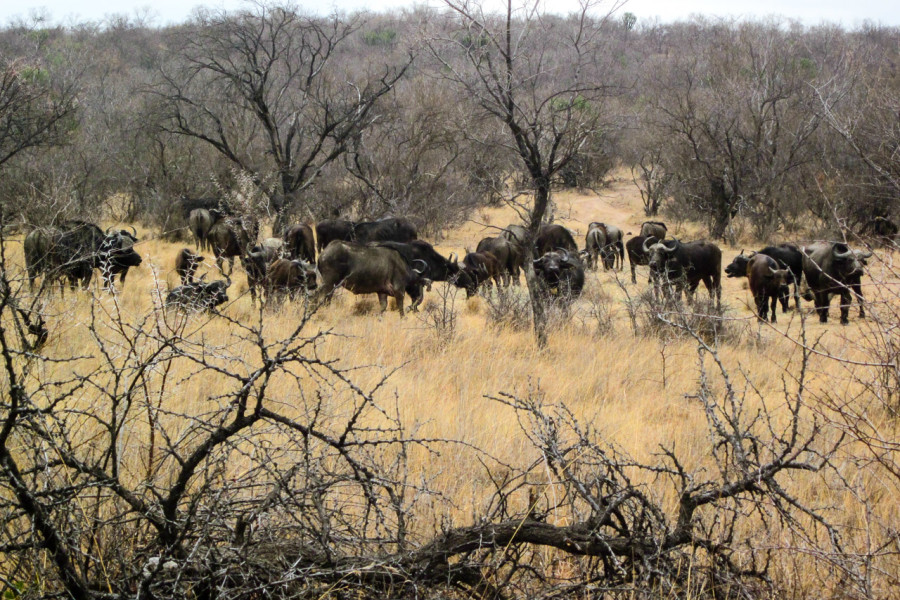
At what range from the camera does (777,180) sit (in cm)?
2586

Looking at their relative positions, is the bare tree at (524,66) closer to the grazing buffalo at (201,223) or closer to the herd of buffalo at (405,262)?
the herd of buffalo at (405,262)

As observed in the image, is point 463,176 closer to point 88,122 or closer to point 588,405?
point 88,122

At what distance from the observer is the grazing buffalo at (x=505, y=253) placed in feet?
56.9

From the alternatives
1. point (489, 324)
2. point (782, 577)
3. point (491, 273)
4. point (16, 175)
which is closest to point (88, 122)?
point (16, 175)

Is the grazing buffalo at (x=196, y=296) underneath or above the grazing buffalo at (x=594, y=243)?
above

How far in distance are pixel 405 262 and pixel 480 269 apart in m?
2.58

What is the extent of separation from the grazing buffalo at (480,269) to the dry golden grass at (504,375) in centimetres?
156

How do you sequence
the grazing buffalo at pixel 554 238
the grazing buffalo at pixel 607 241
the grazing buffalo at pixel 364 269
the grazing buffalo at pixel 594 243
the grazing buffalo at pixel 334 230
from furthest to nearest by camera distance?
the grazing buffalo at pixel 594 243
the grazing buffalo at pixel 607 241
the grazing buffalo at pixel 554 238
the grazing buffalo at pixel 334 230
the grazing buffalo at pixel 364 269

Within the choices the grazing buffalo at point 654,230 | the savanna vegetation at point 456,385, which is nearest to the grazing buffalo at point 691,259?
the savanna vegetation at point 456,385

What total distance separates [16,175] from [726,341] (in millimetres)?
17041

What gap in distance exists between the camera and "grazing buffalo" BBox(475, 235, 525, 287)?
1733 cm

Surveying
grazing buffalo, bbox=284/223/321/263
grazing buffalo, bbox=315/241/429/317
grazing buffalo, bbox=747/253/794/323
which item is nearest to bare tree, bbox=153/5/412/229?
grazing buffalo, bbox=284/223/321/263

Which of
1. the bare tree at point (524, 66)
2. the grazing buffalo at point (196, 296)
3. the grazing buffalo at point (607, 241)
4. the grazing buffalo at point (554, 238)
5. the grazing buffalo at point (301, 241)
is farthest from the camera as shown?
the grazing buffalo at point (607, 241)

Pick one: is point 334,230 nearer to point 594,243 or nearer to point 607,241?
point 594,243
